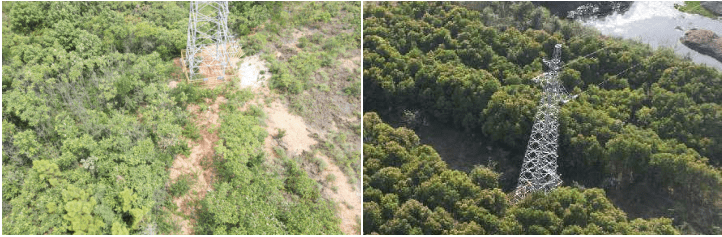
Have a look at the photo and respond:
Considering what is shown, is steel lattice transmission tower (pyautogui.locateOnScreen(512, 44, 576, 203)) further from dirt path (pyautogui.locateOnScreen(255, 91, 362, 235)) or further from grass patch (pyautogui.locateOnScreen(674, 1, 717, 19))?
grass patch (pyautogui.locateOnScreen(674, 1, 717, 19))

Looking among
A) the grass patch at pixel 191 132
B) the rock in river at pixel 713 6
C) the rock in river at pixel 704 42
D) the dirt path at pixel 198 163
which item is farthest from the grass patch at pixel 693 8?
the grass patch at pixel 191 132

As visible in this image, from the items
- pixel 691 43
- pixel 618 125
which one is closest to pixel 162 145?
pixel 618 125

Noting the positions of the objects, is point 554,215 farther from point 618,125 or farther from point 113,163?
point 113,163

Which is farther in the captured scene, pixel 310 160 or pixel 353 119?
pixel 353 119

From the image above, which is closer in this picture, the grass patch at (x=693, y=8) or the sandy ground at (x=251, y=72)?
the sandy ground at (x=251, y=72)

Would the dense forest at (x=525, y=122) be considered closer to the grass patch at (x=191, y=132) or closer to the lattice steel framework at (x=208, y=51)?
the lattice steel framework at (x=208, y=51)

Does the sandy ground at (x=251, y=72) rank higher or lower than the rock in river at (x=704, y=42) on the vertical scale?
lower
